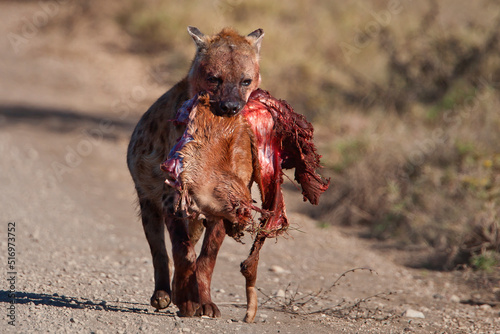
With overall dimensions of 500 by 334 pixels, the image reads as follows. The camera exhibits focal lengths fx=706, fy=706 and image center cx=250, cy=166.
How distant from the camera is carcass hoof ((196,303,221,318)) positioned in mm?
4820

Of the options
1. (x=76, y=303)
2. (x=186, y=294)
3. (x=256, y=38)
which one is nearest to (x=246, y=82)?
(x=256, y=38)

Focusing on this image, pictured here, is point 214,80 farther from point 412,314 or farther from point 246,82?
point 412,314

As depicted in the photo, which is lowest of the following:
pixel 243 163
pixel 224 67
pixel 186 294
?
pixel 186 294

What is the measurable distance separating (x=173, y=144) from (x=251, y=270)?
101 cm

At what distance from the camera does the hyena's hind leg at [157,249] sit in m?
4.88

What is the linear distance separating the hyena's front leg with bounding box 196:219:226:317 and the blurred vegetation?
130 inches

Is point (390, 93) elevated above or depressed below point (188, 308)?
above

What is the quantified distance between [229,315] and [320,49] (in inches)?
522

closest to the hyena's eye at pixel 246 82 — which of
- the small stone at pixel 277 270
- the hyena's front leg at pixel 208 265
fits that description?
the hyena's front leg at pixel 208 265

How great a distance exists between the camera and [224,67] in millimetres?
5082

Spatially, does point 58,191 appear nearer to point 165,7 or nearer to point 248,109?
point 248,109

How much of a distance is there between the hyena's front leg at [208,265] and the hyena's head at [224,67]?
93 cm

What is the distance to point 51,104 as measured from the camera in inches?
584

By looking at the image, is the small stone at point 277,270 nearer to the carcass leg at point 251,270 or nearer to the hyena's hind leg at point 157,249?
the hyena's hind leg at point 157,249
